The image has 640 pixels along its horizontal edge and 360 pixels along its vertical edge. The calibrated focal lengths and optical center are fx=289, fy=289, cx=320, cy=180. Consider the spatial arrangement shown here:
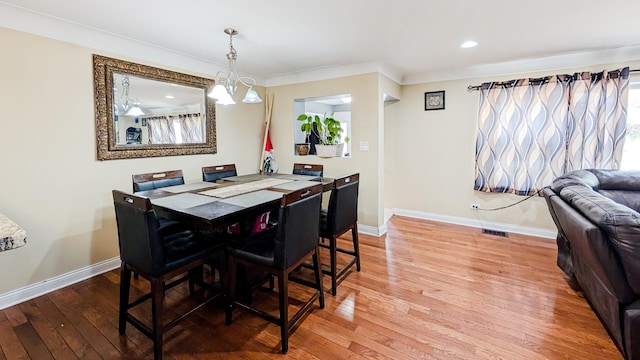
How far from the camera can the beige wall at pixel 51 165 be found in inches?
88.9

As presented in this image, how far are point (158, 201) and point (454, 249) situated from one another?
311 cm

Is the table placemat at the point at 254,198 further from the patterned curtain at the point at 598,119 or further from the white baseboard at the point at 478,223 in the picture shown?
the patterned curtain at the point at 598,119

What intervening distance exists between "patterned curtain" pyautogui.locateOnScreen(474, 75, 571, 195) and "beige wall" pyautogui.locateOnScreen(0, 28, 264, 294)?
4.36 metres

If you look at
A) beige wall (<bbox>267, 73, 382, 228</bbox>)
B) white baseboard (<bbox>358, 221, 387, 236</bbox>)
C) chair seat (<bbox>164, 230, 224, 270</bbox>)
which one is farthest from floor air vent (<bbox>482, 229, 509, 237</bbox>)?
chair seat (<bbox>164, 230, 224, 270</bbox>)

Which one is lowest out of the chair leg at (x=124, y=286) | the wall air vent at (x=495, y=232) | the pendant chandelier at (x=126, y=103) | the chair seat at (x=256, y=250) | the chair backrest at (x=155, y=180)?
the wall air vent at (x=495, y=232)

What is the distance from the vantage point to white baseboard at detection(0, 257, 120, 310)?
2.29 m

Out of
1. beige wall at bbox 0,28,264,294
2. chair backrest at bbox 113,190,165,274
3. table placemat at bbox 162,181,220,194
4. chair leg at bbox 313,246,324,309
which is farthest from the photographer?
table placemat at bbox 162,181,220,194

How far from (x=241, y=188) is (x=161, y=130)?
138 cm

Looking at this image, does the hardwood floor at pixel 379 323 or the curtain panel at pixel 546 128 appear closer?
the hardwood floor at pixel 379 323

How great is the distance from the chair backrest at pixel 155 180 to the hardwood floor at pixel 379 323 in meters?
0.90

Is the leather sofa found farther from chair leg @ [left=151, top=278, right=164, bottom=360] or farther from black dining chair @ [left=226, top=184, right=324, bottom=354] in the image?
chair leg @ [left=151, top=278, right=164, bottom=360]

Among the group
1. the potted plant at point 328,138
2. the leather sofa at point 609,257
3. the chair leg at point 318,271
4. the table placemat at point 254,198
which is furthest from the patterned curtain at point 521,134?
the table placemat at point 254,198

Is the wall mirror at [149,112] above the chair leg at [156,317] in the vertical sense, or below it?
above

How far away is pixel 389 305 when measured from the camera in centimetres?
228
